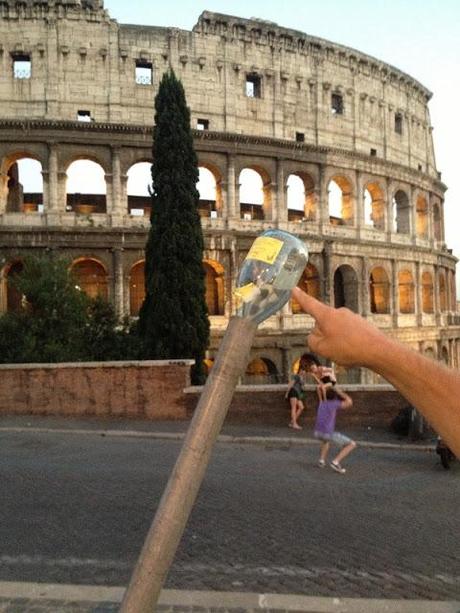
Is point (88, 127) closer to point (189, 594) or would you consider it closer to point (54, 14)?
point (54, 14)

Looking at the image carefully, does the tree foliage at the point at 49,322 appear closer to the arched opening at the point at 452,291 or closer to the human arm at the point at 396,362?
the human arm at the point at 396,362

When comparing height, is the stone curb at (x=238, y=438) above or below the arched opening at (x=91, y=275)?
below

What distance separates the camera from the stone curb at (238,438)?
12.2 meters

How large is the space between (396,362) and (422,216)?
106 feet

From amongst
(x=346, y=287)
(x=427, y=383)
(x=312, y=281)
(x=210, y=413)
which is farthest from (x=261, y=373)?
(x=427, y=383)

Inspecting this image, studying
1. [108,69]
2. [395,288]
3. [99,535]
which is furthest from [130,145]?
[99,535]

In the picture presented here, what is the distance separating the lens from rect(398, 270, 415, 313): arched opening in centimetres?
2975

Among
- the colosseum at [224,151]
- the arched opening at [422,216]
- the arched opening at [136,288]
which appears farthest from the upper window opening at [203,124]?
the arched opening at [422,216]

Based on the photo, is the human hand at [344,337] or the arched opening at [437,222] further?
the arched opening at [437,222]

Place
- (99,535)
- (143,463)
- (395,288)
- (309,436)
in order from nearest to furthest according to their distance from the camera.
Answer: (99,535) → (143,463) → (309,436) → (395,288)

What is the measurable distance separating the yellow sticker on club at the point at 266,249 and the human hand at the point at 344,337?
10.4 inches

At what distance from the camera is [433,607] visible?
15.9 ft

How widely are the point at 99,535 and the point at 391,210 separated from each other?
26.1 m

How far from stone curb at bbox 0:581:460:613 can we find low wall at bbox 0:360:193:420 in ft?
31.4
